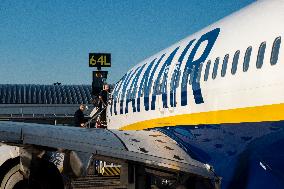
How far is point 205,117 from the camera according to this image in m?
9.88

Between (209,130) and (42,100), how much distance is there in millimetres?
62930

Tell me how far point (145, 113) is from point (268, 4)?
7093 mm

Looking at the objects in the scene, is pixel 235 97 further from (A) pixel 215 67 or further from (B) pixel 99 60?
(B) pixel 99 60

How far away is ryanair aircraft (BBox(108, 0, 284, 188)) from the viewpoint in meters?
7.64

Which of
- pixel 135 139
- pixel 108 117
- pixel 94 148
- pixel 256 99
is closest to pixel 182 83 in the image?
pixel 135 139

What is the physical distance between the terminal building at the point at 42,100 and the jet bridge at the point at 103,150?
150 ft

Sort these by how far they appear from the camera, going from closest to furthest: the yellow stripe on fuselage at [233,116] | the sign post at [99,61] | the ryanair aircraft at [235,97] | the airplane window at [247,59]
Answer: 1. the yellow stripe on fuselage at [233,116]
2. the ryanair aircraft at [235,97]
3. the airplane window at [247,59]
4. the sign post at [99,61]

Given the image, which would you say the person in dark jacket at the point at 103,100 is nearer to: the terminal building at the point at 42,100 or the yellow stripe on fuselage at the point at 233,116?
the yellow stripe on fuselage at the point at 233,116

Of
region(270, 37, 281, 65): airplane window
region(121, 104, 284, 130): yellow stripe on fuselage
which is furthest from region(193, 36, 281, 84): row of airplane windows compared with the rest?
region(121, 104, 284, 130): yellow stripe on fuselage

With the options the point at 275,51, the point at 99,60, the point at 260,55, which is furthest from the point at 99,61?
the point at 275,51

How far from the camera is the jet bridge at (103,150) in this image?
9219 millimetres

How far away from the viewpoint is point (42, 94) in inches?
2896

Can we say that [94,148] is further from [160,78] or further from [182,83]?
[160,78]

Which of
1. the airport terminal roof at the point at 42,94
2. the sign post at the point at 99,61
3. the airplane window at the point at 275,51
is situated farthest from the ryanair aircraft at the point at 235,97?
the airport terminal roof at the point at 42,94
